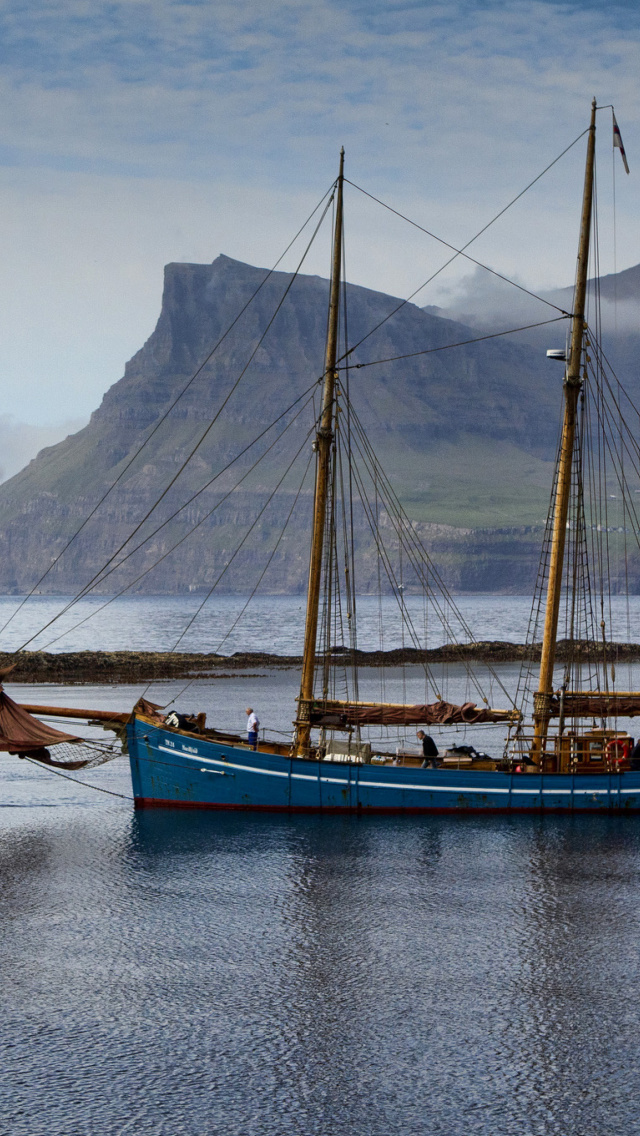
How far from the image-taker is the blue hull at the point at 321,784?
135 ft

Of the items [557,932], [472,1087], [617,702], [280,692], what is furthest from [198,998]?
[280,692]

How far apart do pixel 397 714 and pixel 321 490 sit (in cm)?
894

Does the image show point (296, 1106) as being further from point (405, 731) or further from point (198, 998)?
point (405, 731)

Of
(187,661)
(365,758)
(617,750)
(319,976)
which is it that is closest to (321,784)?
(365,758)

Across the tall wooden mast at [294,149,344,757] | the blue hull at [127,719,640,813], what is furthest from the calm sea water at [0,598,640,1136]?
the tall wooden mast at [294,149,344,757]

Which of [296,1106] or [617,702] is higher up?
[617,702]

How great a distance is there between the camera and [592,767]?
140 feet

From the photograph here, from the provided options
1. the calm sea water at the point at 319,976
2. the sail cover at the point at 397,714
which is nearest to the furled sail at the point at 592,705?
the sail cover at the point at 397,714

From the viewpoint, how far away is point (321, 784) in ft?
135

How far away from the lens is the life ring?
42812 mm

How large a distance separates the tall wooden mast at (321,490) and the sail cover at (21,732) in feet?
28.4

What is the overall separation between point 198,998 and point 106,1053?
3216mm

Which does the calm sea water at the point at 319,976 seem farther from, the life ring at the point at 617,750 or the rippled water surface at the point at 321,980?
the life ring at the point at 617,750

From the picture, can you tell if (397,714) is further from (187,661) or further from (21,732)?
(187,661)
